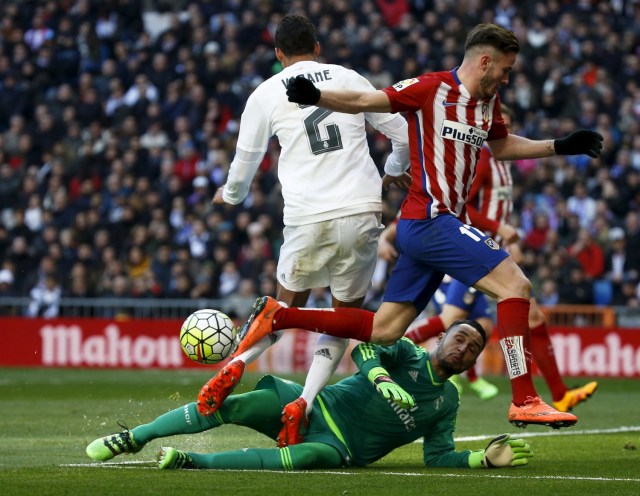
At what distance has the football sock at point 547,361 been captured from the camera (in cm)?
1214

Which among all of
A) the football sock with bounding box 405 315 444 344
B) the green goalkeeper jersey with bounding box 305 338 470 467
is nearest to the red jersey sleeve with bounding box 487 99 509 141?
the green goalkeeper jersey with bounding box 305 338 470 467

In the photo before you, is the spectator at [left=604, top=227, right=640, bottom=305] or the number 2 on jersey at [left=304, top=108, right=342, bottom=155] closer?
the number 2 on jersey at [left=304, top=108, right=342, bottom=155]

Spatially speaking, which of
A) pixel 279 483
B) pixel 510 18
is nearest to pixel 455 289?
pixel 279 483

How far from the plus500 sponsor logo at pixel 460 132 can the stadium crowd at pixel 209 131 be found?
11.5 meters

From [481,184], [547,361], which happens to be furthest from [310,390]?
[481,184]

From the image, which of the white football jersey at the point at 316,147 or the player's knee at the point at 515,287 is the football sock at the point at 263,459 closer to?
the player's knee at the point at 515,287

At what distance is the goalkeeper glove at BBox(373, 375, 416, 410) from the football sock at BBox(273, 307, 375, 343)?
0.67 meters

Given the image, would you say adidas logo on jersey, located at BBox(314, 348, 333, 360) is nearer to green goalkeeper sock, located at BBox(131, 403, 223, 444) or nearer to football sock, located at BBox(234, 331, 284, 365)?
football sock, located at BBox(234, 331, 284, 365)

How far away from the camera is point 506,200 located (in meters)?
12.6

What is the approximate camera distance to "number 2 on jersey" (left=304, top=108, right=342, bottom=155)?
29.3 ft

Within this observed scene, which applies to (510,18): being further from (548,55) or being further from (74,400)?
(74,400)

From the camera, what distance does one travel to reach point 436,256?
8.38 metres

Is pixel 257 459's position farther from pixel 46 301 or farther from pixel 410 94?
pixel 46 301

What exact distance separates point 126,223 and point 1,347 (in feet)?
9.43
